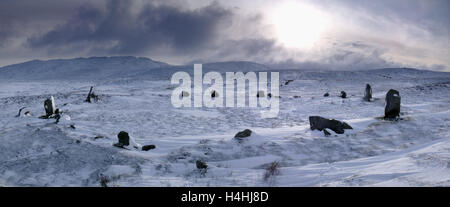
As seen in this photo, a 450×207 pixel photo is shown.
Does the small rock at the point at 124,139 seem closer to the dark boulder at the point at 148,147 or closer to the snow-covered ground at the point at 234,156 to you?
the snow-covered ground at the point at 234,156

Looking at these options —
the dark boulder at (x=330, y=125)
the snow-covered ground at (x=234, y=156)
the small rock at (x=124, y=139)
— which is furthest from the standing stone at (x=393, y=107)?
the small rock at (x=124, y=139)

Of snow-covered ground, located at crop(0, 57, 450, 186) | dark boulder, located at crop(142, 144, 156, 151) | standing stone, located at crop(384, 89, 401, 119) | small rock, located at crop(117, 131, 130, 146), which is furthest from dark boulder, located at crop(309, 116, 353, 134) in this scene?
small rock, located at crop(117, 131, 130, 146)

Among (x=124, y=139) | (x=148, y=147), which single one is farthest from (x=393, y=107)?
(x=124, y=139)

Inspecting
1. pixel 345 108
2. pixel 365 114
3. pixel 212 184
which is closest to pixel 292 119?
pixel 365 114

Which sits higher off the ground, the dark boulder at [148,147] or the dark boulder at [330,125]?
the dark boulder at [330,125]

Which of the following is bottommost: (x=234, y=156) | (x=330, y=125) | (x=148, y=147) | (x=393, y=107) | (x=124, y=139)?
(x=234, y=156)

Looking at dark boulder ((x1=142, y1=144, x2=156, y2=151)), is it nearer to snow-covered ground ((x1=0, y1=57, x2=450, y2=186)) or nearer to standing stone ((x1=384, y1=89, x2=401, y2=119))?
snow-covered ground ((x1=0, y1=57, x2=450, y2=186))

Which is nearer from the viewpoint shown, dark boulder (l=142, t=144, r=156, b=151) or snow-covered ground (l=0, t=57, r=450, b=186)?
snow-covered ground (l=0, t=57, r=450, b=186)

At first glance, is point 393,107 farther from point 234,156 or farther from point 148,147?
point 148,147

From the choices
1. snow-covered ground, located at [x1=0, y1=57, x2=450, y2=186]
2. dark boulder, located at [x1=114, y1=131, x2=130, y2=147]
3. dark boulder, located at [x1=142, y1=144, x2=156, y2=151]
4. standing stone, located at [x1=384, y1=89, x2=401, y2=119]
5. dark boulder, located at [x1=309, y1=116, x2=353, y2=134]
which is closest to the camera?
snow-covered ground, located at [x1=0, y1=57, x2=450, y2=186]

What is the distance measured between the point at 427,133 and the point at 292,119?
629 cm

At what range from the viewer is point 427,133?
8.84 meters

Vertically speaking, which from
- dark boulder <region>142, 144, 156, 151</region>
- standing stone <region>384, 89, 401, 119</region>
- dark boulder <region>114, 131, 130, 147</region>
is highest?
standing stone <region>384, 89, 401, 119</region>
